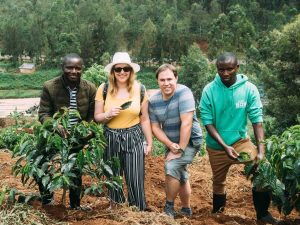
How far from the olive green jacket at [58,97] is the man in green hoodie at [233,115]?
39.4 inches

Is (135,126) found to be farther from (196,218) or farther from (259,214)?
(259,214)

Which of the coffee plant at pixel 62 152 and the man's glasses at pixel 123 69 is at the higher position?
the man's glasses at pixel 123 69

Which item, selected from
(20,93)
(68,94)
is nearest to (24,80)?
A: (20,93)

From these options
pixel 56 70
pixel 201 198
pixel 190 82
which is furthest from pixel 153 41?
pixel 201 198

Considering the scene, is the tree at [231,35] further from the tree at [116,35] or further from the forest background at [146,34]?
the tree at [116,35]

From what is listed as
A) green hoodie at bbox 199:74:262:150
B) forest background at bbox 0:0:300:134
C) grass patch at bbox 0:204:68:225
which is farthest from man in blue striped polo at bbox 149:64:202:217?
forest background at bbox 0:0:300:134

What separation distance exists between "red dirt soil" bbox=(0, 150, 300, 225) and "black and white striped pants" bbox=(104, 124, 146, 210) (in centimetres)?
22

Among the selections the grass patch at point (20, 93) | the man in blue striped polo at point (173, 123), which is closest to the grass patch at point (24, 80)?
the grass patch at point (20, 93)

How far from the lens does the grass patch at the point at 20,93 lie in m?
37.6

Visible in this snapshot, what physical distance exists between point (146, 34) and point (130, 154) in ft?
136

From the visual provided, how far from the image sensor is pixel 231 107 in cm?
412

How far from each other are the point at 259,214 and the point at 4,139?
6.81 m

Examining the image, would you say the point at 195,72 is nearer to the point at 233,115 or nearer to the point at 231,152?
the point at 233,115

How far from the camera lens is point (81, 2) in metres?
58.8
